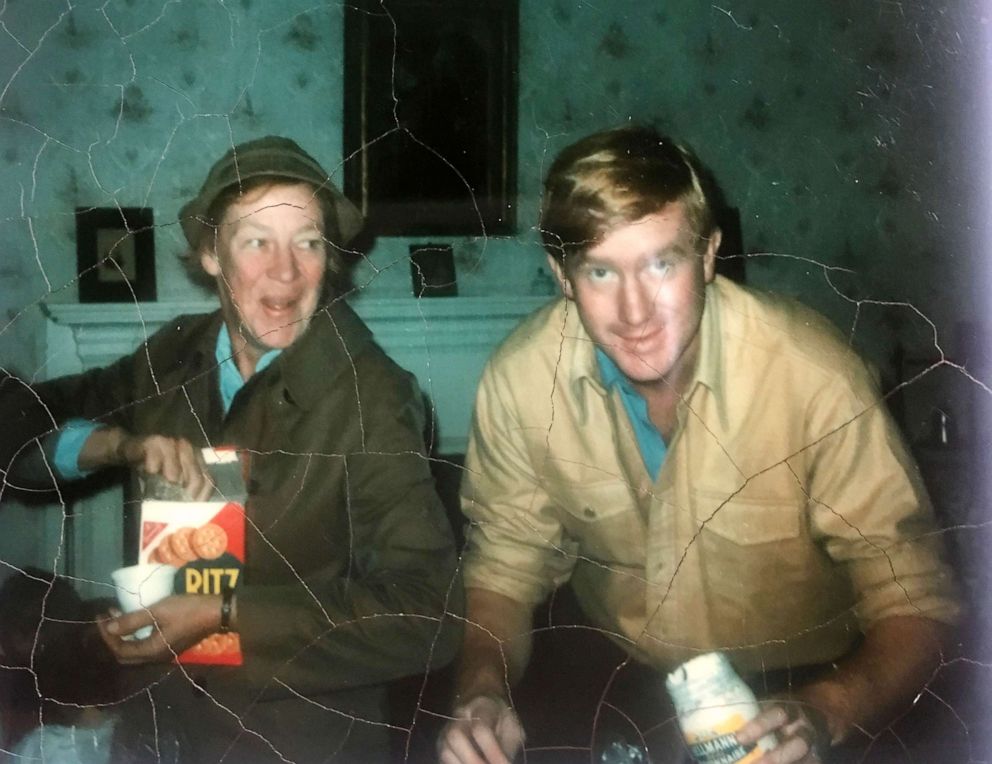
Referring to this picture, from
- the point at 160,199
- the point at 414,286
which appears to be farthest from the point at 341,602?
the point at 160,199

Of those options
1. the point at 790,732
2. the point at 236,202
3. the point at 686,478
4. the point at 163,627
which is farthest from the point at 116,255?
the point at 790,732

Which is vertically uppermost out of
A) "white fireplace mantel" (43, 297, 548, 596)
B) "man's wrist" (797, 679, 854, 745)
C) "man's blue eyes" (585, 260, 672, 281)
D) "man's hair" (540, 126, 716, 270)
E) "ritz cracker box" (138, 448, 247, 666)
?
"man's hair" (540, 126, 716, 270)

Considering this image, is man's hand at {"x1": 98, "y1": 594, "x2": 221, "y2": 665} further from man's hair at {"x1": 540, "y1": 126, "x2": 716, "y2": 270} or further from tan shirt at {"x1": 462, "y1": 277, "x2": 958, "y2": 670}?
man's hair at {"x1": 540, "y1": 126, "x2": 716, "y2": 270}

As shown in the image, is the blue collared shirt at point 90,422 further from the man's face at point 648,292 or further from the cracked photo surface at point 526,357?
the man's face at point 648,292

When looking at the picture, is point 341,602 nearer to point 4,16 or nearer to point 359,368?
point 359,368

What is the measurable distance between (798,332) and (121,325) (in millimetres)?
765

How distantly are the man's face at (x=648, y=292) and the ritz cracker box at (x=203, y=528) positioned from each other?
0.44m

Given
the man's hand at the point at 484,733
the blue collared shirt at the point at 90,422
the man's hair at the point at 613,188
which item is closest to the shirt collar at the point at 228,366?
the blue collared shirt at the point at 90,422

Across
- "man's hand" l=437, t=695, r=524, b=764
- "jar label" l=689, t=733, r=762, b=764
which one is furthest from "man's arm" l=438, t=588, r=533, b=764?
"jar label" l=689, t=733, r=762, b=764

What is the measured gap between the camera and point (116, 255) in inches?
42.3

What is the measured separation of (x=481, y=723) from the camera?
1.09 meters

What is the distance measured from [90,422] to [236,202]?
1.02ft

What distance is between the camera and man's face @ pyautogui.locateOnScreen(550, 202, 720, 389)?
1022 mm

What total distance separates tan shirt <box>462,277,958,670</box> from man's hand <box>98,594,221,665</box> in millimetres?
313
